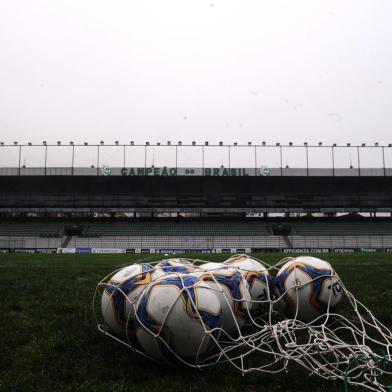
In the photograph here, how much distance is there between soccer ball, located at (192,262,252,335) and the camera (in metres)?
4.05

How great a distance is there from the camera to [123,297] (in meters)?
4.19

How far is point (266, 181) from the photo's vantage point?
48656mm

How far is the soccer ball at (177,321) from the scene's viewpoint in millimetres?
3463

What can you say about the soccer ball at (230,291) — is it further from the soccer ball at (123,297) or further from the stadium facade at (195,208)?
the stadium facade at (195,208)

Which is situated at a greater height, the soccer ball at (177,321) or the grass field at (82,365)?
the soccer ball at (177,321)

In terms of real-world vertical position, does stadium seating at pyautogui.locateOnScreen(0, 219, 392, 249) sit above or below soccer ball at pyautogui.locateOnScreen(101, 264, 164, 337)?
above

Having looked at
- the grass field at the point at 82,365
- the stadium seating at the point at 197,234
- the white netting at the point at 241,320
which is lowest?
the grass field at the point at 82,365

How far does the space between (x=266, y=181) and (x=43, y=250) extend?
88.5ft

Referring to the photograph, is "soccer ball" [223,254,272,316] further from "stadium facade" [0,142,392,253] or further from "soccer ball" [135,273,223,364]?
"stadium facade" [0,142,392,253]

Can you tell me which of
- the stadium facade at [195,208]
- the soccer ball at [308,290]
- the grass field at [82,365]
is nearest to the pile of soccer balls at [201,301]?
the soccer ball at [308,290]

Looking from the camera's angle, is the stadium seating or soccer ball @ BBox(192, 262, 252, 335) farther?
the stadium seating

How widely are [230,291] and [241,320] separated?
1.21 feet

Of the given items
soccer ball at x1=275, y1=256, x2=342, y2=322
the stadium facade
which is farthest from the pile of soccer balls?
the stadium facade

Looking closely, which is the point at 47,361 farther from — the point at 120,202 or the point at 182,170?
the point at 120,202
